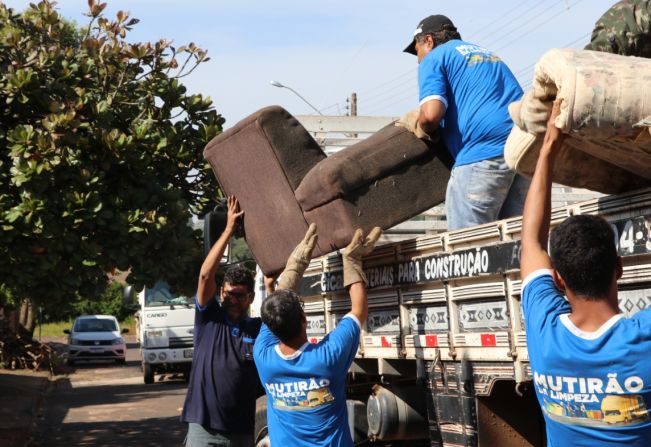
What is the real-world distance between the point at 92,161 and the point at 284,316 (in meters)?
4.84

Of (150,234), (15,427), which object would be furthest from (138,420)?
(150,234)

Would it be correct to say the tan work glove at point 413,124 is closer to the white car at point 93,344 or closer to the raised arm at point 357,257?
the raised arm at point 357,257

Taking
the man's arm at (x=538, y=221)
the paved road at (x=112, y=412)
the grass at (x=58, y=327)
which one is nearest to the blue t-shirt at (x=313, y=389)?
the man's arm at (x=538, y=221)

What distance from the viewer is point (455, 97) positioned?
5879mm

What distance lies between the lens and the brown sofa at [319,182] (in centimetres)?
591

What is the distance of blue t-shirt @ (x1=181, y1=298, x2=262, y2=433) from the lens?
20.9ft

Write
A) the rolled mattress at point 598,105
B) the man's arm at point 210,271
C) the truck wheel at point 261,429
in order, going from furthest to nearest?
the truck wheel at point 261,429 → the man's arm at point 210,271 → the rolled mattress at point 598,105

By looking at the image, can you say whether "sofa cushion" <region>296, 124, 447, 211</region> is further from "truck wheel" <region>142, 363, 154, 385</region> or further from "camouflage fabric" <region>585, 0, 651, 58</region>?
"truck wheel" <region>142, 363, 154, 385</region>

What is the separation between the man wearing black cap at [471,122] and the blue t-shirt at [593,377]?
2.49m

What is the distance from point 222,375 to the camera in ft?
21.0

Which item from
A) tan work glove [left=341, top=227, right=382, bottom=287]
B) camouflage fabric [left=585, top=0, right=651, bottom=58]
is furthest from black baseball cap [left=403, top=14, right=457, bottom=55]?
camouflage fabric [left=585, top=0, right=651, bottom=58]

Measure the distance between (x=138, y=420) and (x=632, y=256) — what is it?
14320mm

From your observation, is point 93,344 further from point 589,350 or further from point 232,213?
point 589,350

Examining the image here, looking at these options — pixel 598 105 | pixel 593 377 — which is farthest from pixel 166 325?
pixel 593 377
